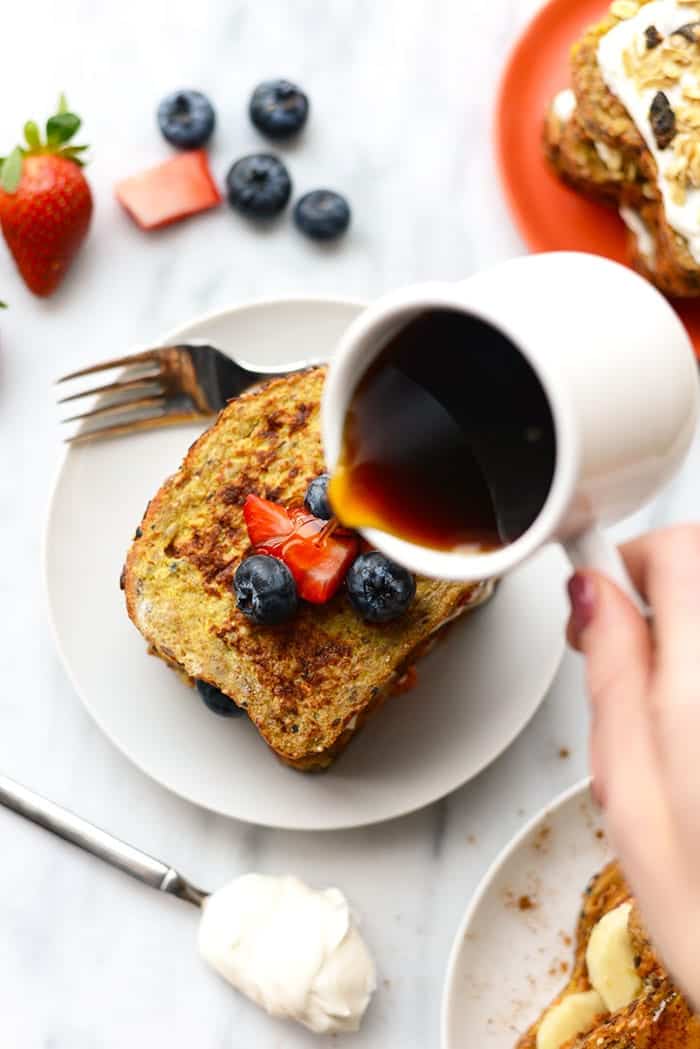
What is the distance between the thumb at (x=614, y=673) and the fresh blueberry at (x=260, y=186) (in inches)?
49.5

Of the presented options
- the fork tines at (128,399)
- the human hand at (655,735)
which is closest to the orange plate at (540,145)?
the fork tines at (128,399)

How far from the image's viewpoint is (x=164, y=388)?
215 centimetres

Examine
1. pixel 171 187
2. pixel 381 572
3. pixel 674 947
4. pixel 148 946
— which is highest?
pixel 171 187

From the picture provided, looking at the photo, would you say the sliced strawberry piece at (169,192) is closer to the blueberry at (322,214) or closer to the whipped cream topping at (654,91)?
the blueberry at (322,214)

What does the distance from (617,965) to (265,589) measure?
2.85 feet

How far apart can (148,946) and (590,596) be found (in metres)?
1.28

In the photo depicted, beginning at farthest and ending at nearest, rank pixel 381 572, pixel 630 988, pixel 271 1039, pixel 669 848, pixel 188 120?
1. pixel 188 120
2. pixel 271 1039
3. pixel 630 988
4. pixel 381 572
5. pixel 669 848

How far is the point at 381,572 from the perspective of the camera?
1.79 m

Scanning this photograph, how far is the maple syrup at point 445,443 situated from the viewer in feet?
4.30

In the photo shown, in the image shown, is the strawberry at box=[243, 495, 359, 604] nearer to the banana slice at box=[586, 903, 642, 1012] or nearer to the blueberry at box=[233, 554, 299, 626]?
the blueberry at box=[233, 554, 299, 626]

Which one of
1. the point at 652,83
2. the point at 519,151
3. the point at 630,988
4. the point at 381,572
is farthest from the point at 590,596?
the point at 519,151

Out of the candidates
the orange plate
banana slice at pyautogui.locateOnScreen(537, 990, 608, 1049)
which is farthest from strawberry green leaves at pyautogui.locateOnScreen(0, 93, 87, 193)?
banana slice at pyautogui.locateOnScreen(537, 990, 608, 1049)

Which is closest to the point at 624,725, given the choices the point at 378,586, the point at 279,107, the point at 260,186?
the point at 378,586

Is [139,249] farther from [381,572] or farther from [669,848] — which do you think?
[669,848]
